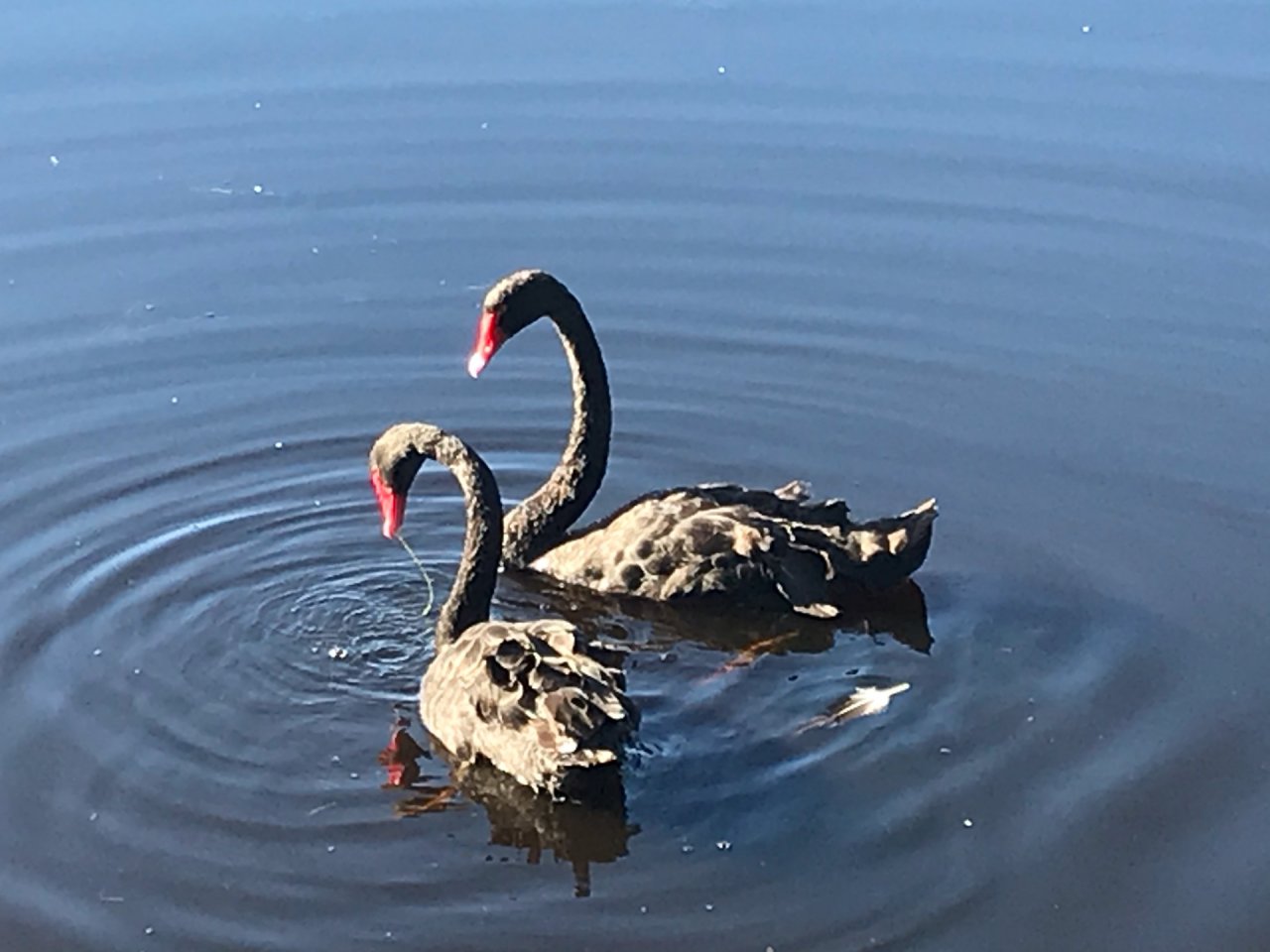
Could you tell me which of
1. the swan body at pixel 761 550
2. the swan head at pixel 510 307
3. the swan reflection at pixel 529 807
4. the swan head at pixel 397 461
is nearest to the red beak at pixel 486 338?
the swan head at pixel 510 307

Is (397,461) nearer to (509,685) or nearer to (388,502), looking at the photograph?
(388,502)

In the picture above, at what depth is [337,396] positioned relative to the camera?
877cm

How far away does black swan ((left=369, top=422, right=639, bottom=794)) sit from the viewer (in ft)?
19.1

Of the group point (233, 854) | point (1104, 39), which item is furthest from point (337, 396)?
point (1104, 39)

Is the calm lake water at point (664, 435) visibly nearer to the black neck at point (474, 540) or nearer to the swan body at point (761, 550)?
the swan body at point (761, 550)

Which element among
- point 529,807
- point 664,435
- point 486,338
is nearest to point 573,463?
point 486,338

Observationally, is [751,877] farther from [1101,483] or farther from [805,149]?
[805,149]

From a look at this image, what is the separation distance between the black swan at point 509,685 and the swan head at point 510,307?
3.14 feet

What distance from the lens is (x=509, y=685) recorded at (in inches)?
238

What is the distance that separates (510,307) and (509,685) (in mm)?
2214

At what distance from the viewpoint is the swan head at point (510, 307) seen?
788cm

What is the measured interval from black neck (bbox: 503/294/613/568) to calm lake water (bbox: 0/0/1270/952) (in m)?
0.21

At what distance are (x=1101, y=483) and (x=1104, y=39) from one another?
199 inches

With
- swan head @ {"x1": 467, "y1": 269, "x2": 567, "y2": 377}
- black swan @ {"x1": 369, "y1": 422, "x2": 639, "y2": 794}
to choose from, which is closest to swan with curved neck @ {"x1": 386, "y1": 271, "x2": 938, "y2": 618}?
swan head @ {"x1": 467, "y1": 269, "x2": 567, "y2": 377}
